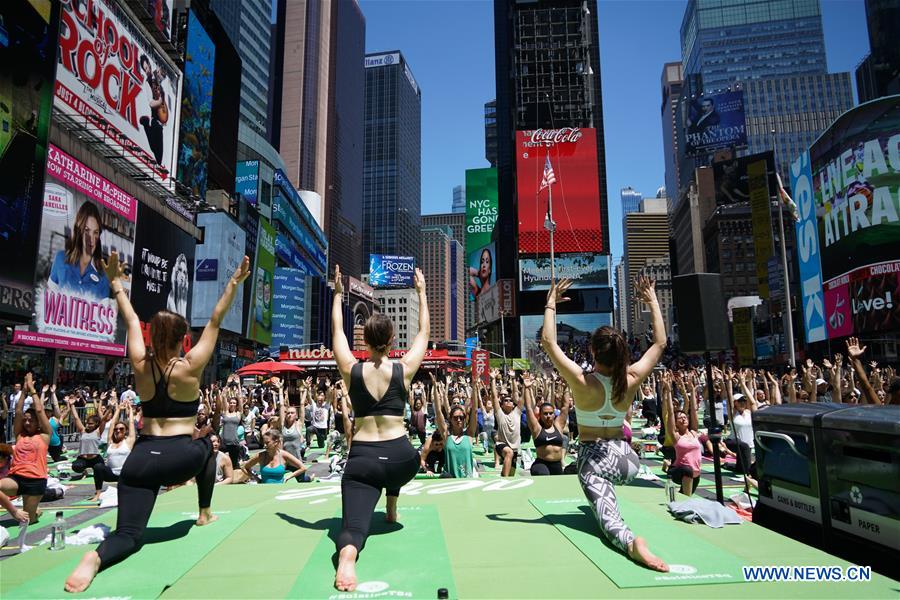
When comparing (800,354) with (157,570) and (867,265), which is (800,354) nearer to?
(867,265)

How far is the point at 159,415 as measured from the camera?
3.67m

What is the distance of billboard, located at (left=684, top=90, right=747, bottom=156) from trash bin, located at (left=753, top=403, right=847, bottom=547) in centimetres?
10753

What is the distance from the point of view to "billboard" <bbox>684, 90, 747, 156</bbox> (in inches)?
3935

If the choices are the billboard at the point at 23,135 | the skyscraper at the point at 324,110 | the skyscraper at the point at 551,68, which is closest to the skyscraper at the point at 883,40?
the skyscraper at the point at 551,68

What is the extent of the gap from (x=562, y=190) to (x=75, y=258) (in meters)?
46.2

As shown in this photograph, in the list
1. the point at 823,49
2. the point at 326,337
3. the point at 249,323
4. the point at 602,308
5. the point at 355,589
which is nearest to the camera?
the point at 355,589

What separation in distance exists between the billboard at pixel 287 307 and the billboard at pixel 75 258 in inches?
1889

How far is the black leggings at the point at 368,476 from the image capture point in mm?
3350

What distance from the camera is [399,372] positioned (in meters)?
3.86

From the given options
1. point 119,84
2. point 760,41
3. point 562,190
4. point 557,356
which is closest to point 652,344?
point 557,356

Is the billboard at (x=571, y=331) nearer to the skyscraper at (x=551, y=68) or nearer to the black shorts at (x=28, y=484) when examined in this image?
the skyscraper at (x=551, y=68)

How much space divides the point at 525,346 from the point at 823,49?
14835 centimetres

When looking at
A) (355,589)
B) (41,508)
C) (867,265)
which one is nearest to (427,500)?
(355,589)

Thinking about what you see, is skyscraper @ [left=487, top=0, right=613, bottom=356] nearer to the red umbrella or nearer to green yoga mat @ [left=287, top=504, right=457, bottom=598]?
the red umbrella
